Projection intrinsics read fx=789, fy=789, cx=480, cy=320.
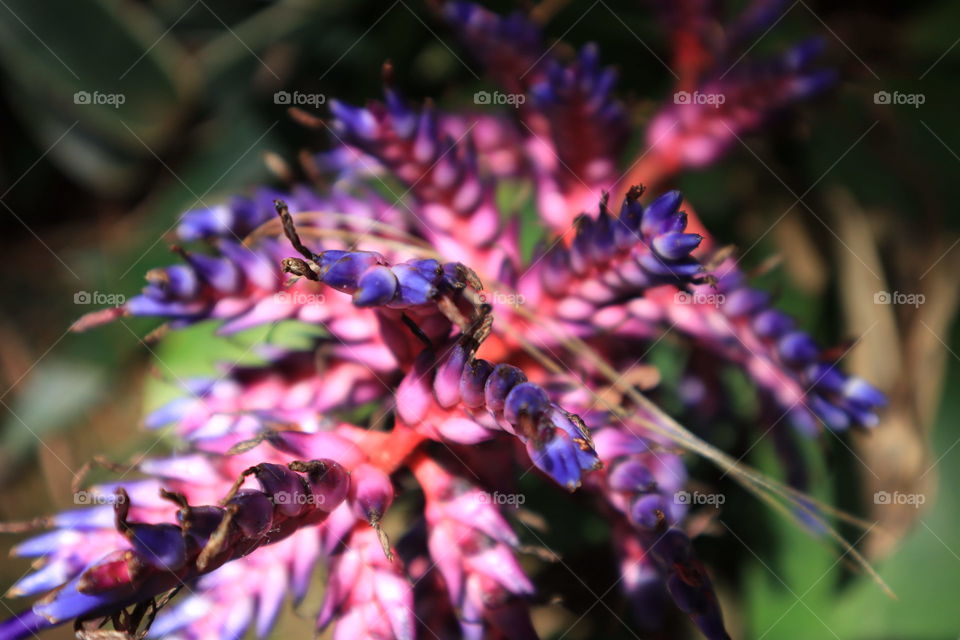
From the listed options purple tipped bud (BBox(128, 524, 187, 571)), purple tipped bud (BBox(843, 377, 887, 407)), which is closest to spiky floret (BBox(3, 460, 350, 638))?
purple tipped bud (BBox(128, 524, 187, 571))

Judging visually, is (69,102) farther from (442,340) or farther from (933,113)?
(933,113)

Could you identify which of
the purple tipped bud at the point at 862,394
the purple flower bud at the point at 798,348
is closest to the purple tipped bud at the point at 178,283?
the purple flower bud at the point at 798,348

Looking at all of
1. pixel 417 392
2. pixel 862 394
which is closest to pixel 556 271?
pixel 417 392

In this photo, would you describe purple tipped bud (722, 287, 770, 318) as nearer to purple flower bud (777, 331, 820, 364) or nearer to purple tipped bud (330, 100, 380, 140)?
purple flower bud (777, 331, 820, 364)

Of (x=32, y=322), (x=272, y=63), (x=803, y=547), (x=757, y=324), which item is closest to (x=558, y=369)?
(x=757, y=324)

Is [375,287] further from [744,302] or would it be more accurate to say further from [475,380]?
[744,302]

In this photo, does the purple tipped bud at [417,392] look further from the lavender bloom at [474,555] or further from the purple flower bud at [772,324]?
the purple flower bud at [772,324]

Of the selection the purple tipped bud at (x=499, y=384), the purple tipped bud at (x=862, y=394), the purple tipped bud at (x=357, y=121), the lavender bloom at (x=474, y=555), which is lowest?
the lavender bloom at (x=474, y=555)

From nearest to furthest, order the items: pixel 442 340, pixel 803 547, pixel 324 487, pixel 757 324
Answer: pixel 324 487 < pixel 442 340 < pixel 757 324 < pixel 803 547
